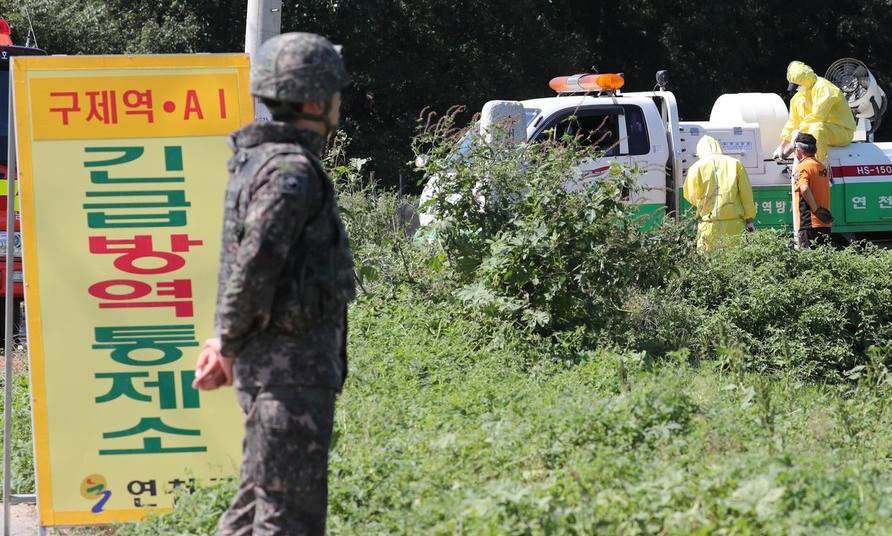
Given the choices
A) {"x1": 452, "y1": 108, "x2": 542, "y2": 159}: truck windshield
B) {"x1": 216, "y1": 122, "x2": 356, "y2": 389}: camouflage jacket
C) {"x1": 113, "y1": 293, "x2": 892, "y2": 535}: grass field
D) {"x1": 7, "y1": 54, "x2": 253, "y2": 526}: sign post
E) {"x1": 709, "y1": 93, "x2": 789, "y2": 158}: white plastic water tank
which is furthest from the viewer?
{"x1": 709, "y1": 93, "x2": 789, "y2": 158}: white plastic water tank

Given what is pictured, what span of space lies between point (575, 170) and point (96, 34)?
1592 cm

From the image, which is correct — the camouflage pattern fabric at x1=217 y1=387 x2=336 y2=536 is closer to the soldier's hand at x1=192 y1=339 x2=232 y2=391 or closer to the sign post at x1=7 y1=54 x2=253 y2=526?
the soldier's hand at x1=192 y1=339 x2=232 y2=391

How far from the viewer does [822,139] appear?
1246cm

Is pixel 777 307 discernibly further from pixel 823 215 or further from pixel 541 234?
pixel 823 215

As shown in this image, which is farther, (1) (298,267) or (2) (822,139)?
(2) (822,139)

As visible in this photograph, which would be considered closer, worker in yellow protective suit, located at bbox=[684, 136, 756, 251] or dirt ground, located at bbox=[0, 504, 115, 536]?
dirt ground, located at bbox=[0, 504, 115, 536]

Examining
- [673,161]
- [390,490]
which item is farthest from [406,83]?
[390,490]

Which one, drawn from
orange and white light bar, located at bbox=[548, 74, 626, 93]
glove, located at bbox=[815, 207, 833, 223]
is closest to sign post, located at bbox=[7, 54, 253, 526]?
glove, located at bbox=[815, 207, 833, 223]

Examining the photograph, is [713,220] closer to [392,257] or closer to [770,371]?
[770,371]

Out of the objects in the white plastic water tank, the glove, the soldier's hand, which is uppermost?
the white plastic water tank

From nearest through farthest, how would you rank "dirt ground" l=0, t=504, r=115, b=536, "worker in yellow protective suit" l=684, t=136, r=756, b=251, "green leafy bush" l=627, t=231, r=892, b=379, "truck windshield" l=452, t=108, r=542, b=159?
1. "dirt ground" l=0, t=504, r=115, b=536
2. "truck windshield" l=452, t=108, r=542, b=159
3. "green leafy bush" l=627, t=231, r=892, b=379
4. "worker in yellow protective suit" l=684, t=136, r=756, b=251

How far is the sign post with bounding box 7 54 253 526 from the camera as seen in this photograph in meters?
4.81

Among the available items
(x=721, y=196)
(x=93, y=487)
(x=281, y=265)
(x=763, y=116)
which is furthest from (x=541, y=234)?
(x=763, y=116)

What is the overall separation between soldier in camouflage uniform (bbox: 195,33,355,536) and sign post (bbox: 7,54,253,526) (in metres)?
1.34
